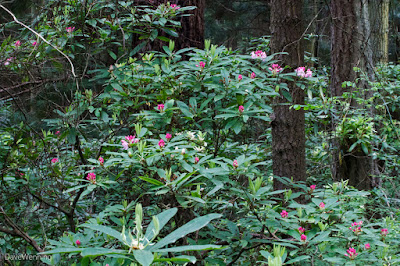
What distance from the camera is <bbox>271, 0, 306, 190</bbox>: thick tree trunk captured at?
261 centimetres

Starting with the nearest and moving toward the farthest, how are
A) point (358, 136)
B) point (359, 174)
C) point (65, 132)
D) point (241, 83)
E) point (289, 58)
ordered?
1. point (241, 83)
2. point (65, 132)
3. point (289, 58)
4. point (358, 136)
5. point (359, 174)

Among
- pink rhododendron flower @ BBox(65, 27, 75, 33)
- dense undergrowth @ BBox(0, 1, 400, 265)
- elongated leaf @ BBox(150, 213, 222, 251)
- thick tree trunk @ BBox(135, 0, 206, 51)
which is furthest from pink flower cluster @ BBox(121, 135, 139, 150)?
thick tree trunk @ BBox(135, 0, 206, 51)

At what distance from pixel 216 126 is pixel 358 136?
1639mm

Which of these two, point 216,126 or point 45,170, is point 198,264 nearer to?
point 216,126

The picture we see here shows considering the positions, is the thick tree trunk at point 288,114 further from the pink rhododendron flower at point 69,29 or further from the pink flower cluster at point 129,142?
the pink rhododendron flower at point 69,29

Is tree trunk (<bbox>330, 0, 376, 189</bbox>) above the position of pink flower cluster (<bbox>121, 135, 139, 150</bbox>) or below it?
above

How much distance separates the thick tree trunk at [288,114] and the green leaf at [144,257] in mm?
1886

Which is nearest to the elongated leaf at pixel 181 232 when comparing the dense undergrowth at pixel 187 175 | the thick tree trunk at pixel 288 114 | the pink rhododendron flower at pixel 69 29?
the dense undergrowth at pixel 187 175

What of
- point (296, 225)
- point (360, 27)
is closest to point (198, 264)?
point (296, 225)

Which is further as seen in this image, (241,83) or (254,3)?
(254,3)

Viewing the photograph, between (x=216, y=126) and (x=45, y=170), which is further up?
(x=216, y=126)

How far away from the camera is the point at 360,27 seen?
13.1 feet

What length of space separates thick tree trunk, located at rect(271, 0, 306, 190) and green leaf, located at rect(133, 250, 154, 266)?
1886 millimetres

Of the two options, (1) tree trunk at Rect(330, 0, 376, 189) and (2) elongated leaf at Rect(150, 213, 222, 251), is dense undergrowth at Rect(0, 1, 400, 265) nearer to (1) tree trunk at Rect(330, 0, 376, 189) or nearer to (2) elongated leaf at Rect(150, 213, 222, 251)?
(2) elongated leaf at Rect(150, 213, 222, 251)
